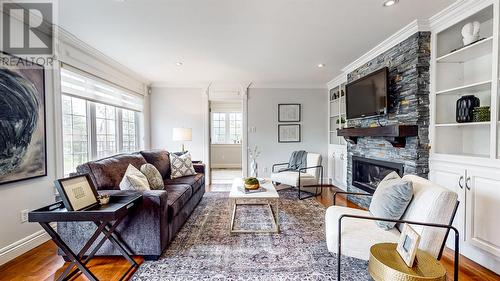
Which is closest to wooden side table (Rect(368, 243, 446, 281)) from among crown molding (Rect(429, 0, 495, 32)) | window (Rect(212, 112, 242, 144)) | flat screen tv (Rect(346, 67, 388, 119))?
flat screen tv (Rect(346, 67, 388, 119))

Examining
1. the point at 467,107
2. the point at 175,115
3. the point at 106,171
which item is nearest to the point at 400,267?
the point at 467,107

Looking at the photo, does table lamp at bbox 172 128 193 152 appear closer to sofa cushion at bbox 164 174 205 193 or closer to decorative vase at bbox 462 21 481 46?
sofa cushion at bbox 164 174 205 193

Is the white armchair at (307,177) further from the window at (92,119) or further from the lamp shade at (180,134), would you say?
the window at (92,119)

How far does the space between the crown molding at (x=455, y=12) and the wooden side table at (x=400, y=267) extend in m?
2.24

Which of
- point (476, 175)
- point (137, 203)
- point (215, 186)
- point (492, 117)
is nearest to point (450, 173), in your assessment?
point (476, 175)

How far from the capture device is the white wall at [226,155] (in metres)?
8.07

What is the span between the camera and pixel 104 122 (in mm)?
3732

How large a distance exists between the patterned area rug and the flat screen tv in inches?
66.4

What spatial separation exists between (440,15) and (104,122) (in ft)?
15.3

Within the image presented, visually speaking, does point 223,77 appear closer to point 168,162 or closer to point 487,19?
point 168,162

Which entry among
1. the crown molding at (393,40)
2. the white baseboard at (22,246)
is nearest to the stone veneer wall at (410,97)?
the crown molding at (393,40)

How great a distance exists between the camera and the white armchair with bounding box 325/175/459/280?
5.17 ft

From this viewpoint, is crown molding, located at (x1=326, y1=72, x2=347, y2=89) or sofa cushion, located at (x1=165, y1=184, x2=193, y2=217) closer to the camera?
sofa cushion, located at (x1=165, y1=184, x2=193, y2=217)

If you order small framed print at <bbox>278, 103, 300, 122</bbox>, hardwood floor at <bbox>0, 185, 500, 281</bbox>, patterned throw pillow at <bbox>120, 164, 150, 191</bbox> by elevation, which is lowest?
hardwood floor at <bbox>0, 185, 500, 281</bbox>
